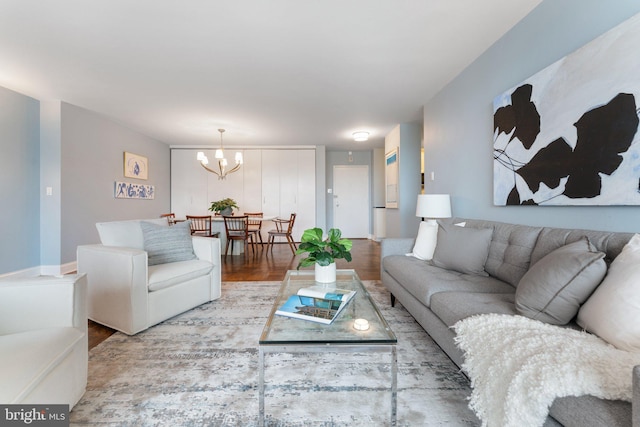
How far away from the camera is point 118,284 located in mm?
1854

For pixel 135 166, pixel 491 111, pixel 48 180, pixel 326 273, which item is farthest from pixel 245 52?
pixel 135 166

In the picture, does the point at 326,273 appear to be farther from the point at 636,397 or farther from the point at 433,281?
the point at 636,397

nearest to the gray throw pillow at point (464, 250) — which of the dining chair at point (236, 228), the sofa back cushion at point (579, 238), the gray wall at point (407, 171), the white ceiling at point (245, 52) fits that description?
the sofa back cushion at point (579, 238)

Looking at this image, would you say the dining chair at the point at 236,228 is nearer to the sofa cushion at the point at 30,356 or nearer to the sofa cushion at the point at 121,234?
the sofa cushion at the point at 121,234

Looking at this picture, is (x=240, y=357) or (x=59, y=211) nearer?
(x=240, y=357)

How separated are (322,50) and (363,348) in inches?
96.9

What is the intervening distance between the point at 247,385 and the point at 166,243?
156cm

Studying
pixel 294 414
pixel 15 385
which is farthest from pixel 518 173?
pixel 15 385

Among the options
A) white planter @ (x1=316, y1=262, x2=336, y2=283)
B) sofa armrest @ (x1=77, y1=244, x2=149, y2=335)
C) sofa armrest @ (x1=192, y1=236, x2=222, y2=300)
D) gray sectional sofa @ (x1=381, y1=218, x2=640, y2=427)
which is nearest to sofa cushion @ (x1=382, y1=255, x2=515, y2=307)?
gray sectional sofa @ (x1=381, y1=218, x2=640, y2=427)

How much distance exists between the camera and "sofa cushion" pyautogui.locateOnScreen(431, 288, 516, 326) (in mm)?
1281

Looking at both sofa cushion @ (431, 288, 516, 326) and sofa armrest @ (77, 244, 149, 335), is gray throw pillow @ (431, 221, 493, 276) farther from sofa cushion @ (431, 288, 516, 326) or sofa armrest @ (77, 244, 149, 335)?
sofa armrest @ (77, 244, 149, 335)

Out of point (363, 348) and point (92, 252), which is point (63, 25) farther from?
point (363, 348)

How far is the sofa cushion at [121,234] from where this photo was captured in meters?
2.14

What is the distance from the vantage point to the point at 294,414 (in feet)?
3.87
